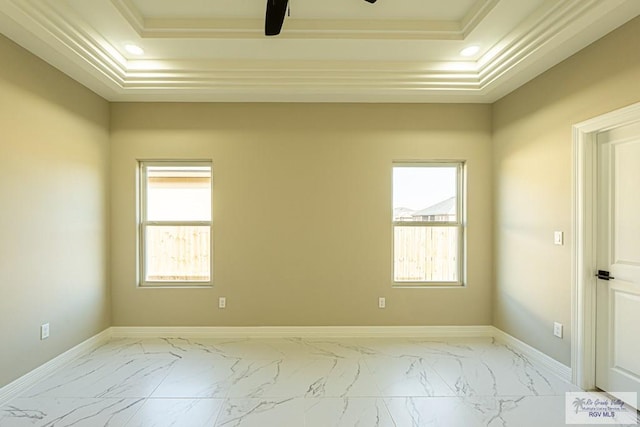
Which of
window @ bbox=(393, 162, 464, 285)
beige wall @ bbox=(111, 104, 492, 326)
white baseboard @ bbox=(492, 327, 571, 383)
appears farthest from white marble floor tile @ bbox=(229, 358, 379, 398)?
white baseboard @ bbox=(492, 327, 571, 383)

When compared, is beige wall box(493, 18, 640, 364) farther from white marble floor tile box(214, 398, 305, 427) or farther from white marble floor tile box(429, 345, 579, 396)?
white marble floor tile box(214, 398, 305, 427)

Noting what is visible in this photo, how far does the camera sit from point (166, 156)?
3.61 metres

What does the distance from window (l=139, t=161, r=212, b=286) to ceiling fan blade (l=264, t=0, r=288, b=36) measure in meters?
1.92

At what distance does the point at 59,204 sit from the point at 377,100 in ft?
11.1

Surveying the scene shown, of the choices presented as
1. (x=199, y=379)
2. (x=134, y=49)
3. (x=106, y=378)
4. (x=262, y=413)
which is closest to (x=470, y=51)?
(x=134, y=49)

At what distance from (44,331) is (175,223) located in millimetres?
1514

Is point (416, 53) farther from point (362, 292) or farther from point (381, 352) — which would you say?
point (381, 352)

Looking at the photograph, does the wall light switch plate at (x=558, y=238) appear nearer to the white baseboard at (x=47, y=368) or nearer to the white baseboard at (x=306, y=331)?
the white baseboard at (x=306, y=331)

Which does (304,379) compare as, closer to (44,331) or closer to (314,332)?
(314,332)

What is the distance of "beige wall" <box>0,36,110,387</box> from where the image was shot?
7.88 ft

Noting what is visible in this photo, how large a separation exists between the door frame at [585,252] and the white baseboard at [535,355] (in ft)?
0.37

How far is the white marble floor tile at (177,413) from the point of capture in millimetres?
2111

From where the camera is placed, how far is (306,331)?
360 cm

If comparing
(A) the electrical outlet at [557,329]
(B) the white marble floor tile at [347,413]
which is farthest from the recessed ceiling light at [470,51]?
(B) the white marble floor tile at [347,413]
